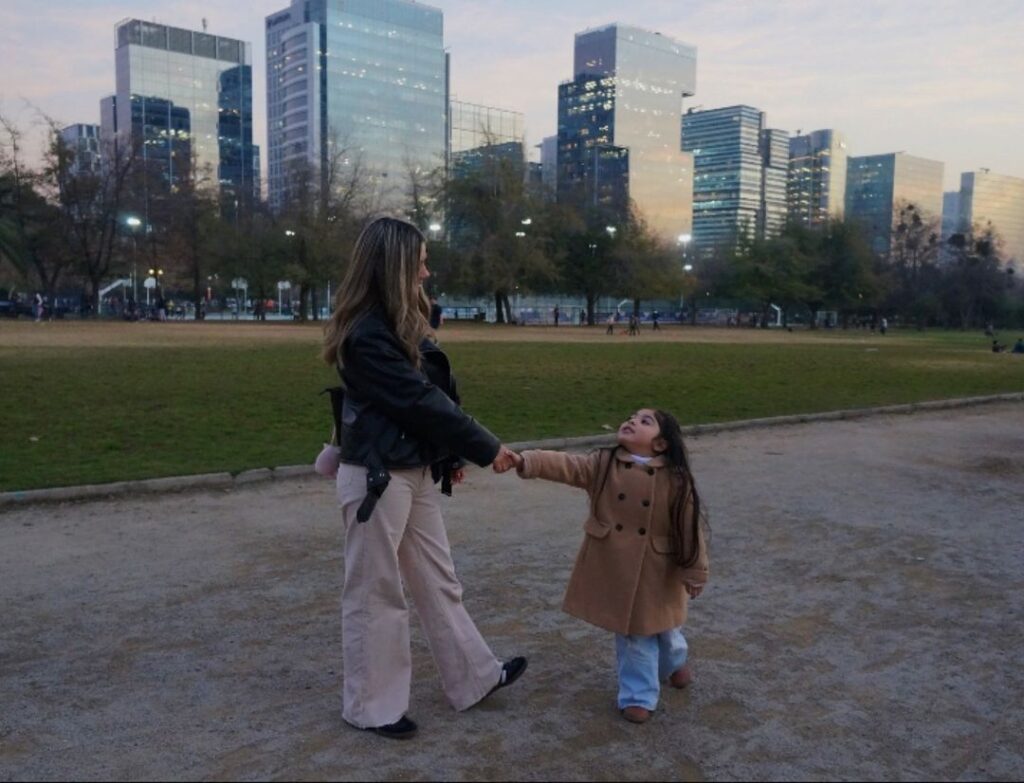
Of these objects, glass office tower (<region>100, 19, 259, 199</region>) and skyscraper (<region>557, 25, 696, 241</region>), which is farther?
skyscraper (<region>557, 25, 696, 241</region>)

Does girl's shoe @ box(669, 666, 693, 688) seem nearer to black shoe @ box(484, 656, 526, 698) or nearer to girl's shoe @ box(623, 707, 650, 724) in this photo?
girl's shoe @ box(623, 707, 650, 724)

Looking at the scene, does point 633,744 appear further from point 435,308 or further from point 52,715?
point 52,715

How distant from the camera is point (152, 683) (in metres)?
3.96

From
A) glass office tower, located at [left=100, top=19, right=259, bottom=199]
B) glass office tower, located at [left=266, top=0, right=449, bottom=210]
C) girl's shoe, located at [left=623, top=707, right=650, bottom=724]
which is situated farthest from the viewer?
glass office tower, located at [left=100, top=19, right=259, bottom=199]

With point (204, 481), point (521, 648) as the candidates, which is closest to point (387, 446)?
point (521, 648)

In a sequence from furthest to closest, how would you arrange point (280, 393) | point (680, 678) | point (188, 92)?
point (188, 92) → point (280, 393) → point (680, 678)

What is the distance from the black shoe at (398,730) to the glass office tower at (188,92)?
538ft

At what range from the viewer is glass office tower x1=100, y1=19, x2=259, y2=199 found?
A: 16688 centimetres

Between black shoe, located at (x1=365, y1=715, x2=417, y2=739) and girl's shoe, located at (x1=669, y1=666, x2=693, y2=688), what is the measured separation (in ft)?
3.98

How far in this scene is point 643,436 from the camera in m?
3.68

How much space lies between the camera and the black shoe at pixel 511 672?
3797 mm

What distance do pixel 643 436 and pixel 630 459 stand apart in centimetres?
12

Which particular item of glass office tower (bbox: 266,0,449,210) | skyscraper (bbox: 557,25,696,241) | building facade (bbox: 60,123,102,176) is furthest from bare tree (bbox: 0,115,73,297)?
skyscraper (bbox: 557,25,696,241)

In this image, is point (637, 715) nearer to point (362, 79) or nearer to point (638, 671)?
point (638, 671)
